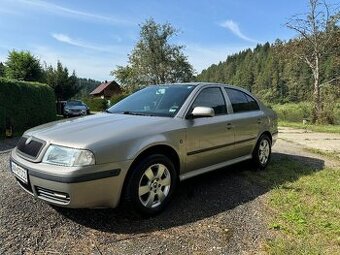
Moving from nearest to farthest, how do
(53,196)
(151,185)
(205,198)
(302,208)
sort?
(53,196)
(151,185)
(302,208)
(205,198)

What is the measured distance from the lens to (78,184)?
3486 mm

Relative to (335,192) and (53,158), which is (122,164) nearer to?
(53,158)

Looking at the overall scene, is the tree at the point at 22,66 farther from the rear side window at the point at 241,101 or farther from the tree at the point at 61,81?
the rear side window at the point at 241,101

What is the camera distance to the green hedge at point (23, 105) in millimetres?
12273

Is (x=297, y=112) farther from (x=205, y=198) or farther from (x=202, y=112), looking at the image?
(x=202, y=112)

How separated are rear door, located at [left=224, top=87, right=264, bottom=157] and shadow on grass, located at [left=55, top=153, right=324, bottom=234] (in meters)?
0.49

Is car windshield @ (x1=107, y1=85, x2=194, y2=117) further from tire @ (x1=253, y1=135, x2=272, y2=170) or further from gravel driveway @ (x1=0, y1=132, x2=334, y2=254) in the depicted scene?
tire @ (x1=253, y1=135, x2=272, y2=170)

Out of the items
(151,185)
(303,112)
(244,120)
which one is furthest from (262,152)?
(303,112)

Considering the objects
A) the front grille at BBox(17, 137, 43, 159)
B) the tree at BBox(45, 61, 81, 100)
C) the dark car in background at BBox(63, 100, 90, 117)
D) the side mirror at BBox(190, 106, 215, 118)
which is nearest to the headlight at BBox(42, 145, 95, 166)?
the front grille at BBox(17, 137, 43, 159)

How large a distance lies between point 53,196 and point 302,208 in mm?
2960

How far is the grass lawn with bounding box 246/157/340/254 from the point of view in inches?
140

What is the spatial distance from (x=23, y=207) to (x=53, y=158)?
1.07 m

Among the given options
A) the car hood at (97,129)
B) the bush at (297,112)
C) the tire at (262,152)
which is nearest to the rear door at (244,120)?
the tire at (262,152)

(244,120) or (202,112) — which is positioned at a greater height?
(202,112)
